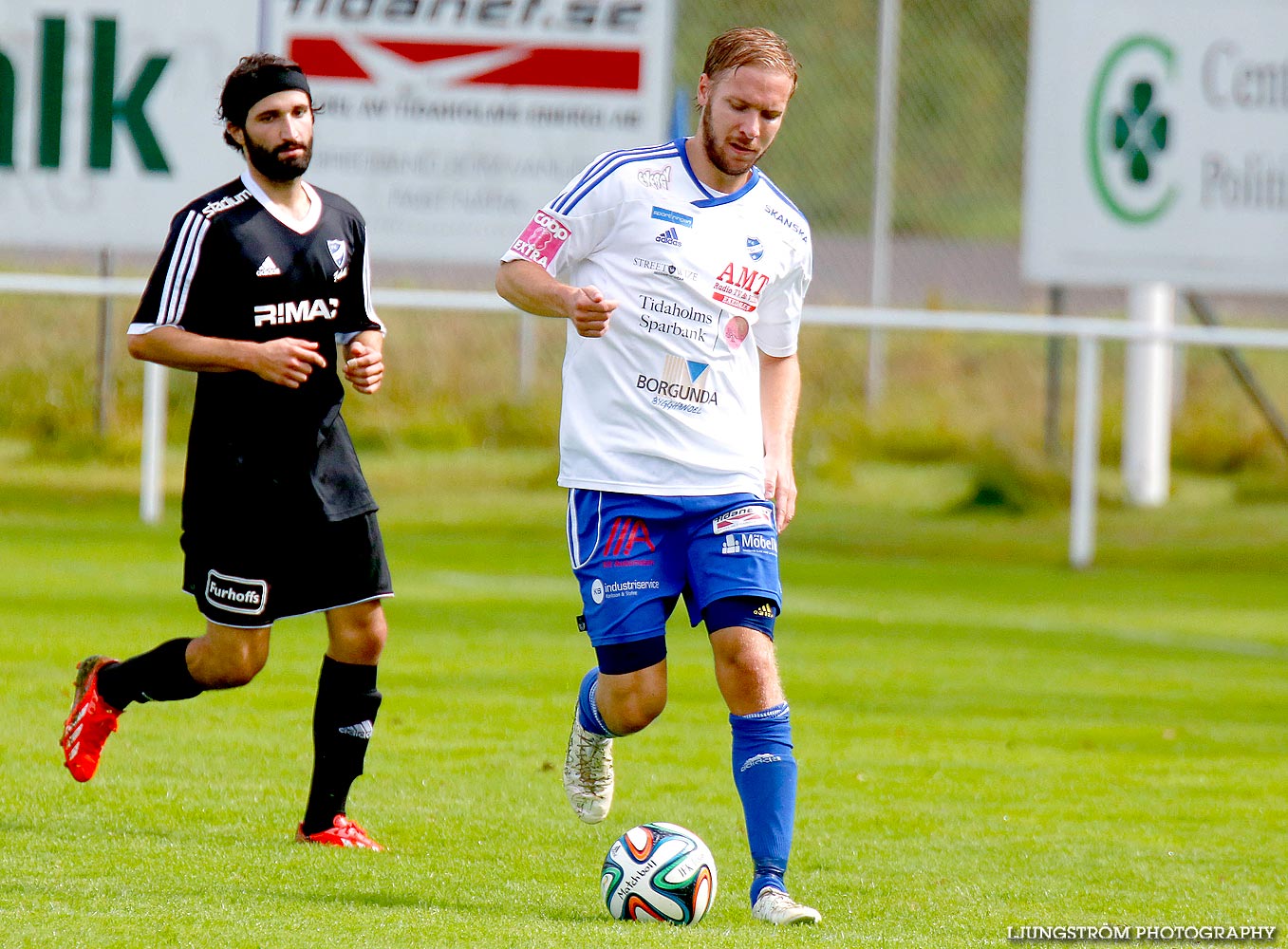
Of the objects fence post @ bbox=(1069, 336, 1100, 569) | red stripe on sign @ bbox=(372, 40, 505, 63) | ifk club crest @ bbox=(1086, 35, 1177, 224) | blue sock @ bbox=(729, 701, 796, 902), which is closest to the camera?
blue sock @ bbox=(729, 701, 796, 902)

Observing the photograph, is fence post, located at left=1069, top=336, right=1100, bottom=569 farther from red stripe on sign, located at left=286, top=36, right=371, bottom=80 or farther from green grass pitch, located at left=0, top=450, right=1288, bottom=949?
red stripe on sign, located at left=286, top=36, right=371, bottom=80

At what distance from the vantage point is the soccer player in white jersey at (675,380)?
A: 4707 mm

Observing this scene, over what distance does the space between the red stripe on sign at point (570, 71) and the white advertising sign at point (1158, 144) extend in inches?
120

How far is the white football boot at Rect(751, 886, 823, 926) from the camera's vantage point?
4.39m

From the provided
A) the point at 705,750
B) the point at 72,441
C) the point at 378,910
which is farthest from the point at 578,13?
the point at 378,910

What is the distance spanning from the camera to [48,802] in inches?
217

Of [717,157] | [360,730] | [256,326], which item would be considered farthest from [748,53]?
[360,730]

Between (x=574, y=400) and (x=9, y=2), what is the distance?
10.3m

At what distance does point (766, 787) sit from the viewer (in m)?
4.55

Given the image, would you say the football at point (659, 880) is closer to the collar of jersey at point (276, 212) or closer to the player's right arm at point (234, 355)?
the player's right arm at point (234, 355)

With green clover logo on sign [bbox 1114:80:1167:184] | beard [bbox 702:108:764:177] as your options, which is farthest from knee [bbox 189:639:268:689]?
green clover logo on sign [bbox 1114:80:1167:184]

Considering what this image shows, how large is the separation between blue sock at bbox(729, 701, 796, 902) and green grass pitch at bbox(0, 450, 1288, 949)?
0.15 meters

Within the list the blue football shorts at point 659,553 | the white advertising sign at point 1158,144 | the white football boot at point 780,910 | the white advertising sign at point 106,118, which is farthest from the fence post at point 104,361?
the white football boot at point 780,910

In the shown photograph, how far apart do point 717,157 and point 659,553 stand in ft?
3.14
